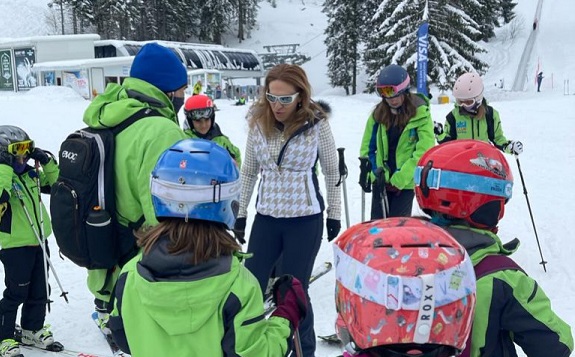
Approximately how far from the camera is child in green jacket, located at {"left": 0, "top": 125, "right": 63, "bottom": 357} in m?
4.14

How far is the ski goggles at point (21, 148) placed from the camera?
4156mm

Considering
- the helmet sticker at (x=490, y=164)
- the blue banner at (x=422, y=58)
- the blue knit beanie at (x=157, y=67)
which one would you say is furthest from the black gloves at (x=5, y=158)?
the blue banner at (x=422, y=58)

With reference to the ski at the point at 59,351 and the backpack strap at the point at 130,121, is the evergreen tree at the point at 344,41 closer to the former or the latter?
the ski at the point at 59,351

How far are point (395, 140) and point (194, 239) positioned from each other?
10.7 feet

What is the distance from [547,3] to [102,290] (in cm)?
6557

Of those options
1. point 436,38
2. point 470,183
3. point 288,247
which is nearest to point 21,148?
point 288,247

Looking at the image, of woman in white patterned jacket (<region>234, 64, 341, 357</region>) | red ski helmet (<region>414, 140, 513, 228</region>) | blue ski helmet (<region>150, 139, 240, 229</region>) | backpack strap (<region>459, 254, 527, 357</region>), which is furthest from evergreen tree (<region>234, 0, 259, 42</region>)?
backpack strap (<region>459, 254, 527, 357</region>)

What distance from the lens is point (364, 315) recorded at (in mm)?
1533

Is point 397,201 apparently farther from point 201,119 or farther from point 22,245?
point 22,245

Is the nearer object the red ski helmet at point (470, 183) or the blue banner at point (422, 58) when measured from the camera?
the red ski helmet at point (470, 183)

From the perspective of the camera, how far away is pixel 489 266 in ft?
6.32

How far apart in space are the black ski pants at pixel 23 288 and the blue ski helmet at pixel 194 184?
2.60 m

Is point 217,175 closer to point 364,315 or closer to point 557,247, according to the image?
point 364,315

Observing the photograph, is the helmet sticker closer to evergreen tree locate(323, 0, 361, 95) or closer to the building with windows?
the building with windows
